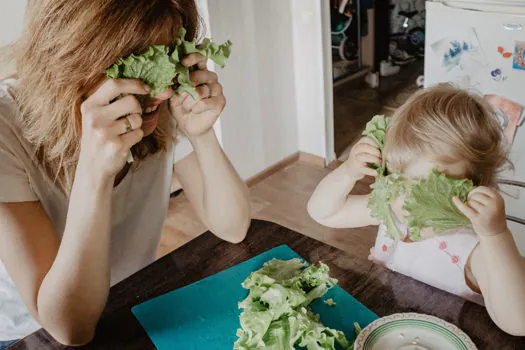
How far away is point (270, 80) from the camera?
3.29 metres

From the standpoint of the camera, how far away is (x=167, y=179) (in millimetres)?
1537

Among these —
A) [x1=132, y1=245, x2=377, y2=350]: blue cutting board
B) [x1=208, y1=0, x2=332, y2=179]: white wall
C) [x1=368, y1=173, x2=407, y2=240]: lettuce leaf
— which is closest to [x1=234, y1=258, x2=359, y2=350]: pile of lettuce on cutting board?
[x1=132, y1=245, x2=377, y2=350]: blue cutting board

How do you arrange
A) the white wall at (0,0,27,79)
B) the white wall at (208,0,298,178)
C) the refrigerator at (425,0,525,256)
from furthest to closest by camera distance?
the white wall at (208,0,298,178)
the white wall at (0,0,27,79)
the refrigerator at (425,0,525,256)

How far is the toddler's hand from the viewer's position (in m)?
1.04

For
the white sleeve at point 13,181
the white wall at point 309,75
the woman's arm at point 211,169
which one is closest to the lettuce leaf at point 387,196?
the woman's arm at point 211,169

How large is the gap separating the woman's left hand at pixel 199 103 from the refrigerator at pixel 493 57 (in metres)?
1.38

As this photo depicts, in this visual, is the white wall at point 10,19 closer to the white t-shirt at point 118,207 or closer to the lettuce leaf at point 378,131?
the white t-shirt at point 118,207

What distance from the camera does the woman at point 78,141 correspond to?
1.07 meters

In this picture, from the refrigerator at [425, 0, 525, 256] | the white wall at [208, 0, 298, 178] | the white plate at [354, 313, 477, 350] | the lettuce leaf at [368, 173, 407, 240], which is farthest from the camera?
Result: the white wall at [208, 0, 298, 178]

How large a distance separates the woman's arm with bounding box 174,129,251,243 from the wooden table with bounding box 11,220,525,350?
0.03 meters

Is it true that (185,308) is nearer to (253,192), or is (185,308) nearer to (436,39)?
(436,39)

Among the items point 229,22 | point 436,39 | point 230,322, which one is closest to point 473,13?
point 436,39

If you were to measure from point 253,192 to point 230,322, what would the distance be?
2233mm

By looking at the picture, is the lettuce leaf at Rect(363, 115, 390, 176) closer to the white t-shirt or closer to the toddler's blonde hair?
A: the toddler's blonde hair
